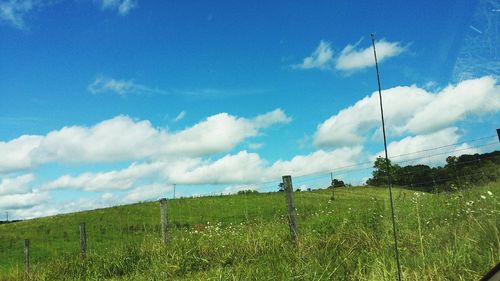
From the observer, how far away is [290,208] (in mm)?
10570

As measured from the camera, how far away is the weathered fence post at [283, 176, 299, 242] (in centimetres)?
1000

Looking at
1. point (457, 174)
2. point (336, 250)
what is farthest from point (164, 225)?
point (457, 174)

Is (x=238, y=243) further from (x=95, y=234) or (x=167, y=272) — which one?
(x=95, y=234)

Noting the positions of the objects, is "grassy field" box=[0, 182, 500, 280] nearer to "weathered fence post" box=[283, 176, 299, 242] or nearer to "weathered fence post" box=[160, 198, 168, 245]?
"weathered fence post" box=[283, 176, 299, 242]

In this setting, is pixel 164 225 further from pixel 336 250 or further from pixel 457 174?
pixel 457 174

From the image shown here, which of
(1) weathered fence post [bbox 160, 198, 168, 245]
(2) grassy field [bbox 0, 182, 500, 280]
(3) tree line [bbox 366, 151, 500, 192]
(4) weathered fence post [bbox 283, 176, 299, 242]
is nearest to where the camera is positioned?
(2) grassy field [bbox 0, 182, 500, 280]

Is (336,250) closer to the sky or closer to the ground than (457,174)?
closer to the ground

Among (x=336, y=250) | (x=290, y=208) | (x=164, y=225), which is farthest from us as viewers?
(x=164, y=225)

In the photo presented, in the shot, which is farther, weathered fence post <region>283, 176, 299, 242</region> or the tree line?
the tree line

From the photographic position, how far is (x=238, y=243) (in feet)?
32.2

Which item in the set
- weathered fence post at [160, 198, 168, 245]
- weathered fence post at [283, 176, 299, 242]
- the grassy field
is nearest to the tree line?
the grassy field

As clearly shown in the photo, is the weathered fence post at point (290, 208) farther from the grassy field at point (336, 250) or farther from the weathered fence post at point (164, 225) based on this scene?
the weathered fence post at point (164, 225)

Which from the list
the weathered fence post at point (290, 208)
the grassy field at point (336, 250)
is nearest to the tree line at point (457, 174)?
the grassy field at point (336, 250)

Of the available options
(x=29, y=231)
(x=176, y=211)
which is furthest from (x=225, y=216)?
(x=29, y=231)
